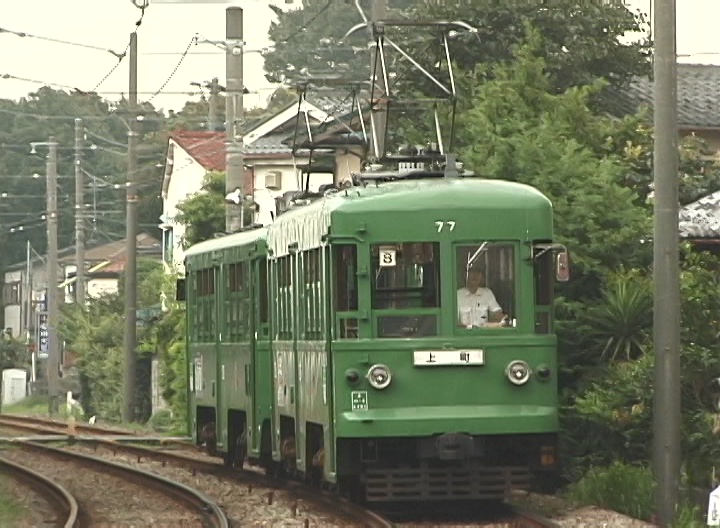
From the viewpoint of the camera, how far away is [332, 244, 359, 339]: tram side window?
1817 centimetres

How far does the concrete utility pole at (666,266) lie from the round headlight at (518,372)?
43.4 inches

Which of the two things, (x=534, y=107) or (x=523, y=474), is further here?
(x=534, y=107)

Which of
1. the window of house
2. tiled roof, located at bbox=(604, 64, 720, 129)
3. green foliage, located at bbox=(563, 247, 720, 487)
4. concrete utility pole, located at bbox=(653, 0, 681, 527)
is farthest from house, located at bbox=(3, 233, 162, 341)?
concrete utility pole, located at bbox=(653, 0, 681, 527)

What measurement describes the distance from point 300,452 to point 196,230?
36.7 m

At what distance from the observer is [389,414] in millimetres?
17953

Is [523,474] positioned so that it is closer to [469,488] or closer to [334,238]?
[469,488]

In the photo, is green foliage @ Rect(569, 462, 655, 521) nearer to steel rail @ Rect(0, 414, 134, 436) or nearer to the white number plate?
the white number plate

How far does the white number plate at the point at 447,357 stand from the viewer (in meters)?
18.0

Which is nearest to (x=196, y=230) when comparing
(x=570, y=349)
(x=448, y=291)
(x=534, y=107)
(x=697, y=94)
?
(x=697, y=94)

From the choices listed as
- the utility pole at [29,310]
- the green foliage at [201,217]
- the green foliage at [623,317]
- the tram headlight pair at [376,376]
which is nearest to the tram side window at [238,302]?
the green foliage at [623,317]

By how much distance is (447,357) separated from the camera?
1798 centimetres

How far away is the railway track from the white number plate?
1.31 meters

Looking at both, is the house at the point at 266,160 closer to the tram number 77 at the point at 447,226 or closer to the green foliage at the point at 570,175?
the green foliage at the point at 570,175

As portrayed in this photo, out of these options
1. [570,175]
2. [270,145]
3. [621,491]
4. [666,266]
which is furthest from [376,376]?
[270,145]
